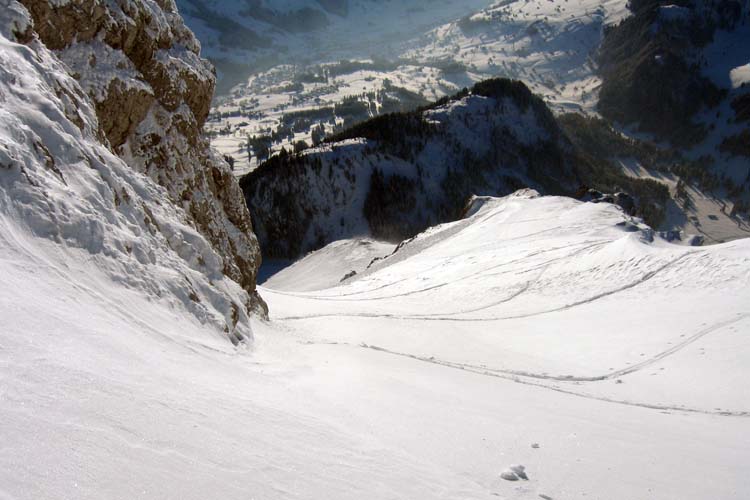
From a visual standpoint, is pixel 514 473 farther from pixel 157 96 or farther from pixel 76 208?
pixel 157 96

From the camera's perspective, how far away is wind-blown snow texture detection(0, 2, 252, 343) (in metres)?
7.87

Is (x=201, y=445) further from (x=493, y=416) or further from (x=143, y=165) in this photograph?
(x=143, y=165)

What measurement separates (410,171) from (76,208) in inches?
3863

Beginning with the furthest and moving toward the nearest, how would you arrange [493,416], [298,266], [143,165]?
[298,266]
[143,165]
[493,416]

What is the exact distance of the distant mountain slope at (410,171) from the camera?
9206 centimetres

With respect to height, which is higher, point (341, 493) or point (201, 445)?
point (201, 445)

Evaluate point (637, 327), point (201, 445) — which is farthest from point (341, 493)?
point (637, 327)

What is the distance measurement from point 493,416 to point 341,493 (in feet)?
16.0

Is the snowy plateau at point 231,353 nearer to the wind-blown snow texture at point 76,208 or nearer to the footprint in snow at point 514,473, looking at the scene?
the wind-blown snow texture at point 76,208

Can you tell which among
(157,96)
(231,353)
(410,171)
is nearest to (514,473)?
(231,353)

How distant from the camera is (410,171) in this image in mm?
105000

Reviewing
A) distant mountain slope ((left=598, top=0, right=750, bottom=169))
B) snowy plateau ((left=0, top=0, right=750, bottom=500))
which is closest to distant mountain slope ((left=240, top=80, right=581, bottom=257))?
snowy plateau ((left=0, top=0, right=750, bottom=500))

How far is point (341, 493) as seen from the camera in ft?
16.8

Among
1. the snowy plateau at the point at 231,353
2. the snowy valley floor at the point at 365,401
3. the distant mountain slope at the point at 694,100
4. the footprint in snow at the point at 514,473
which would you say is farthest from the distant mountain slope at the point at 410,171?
the footprint in snow at the point at 514,473
